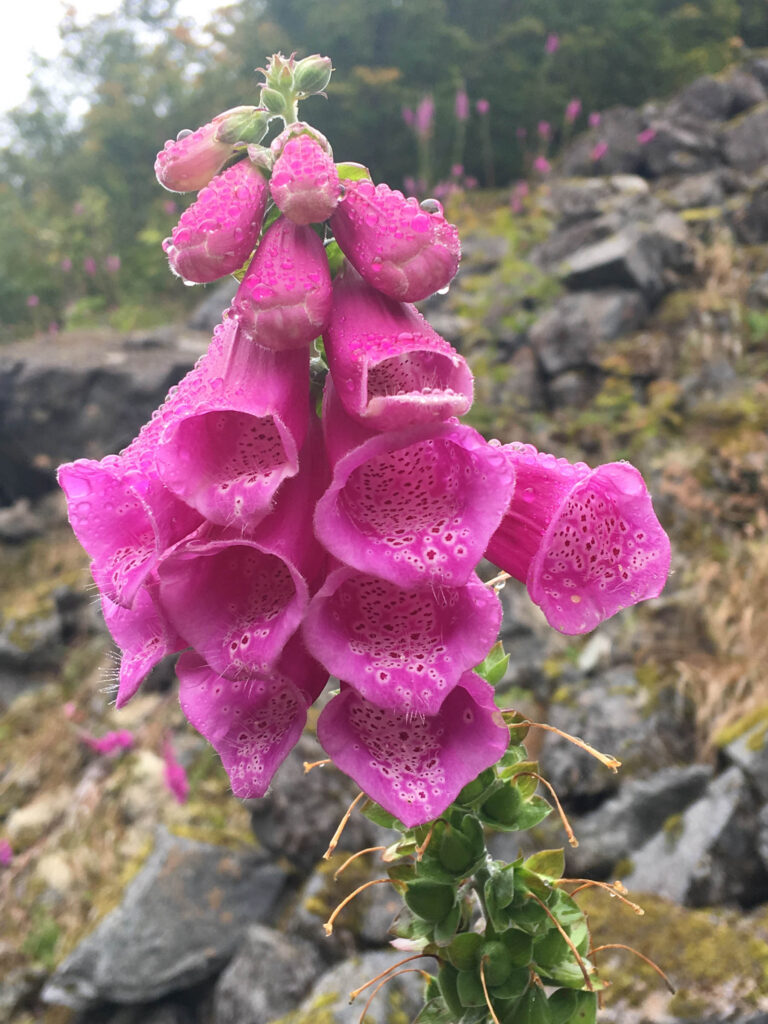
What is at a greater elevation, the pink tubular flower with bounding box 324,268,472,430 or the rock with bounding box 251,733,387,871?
the pink tubular flower with bounding box 324,268,472,430

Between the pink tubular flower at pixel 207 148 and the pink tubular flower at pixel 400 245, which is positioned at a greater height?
the pink tubular flower at pixel 207 148

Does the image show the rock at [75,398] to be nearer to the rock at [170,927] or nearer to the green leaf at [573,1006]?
the rock at [170,927]

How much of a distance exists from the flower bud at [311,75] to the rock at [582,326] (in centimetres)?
437

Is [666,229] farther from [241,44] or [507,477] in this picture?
[241,44]

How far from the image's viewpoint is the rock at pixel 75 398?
656cm

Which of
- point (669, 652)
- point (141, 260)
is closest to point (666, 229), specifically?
point (669, 652)

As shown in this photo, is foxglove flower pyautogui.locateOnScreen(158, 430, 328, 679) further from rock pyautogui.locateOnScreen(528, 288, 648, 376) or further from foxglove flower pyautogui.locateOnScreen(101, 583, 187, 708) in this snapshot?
rock pyautogui.locateOnScreen(528, 288, 648, 376)

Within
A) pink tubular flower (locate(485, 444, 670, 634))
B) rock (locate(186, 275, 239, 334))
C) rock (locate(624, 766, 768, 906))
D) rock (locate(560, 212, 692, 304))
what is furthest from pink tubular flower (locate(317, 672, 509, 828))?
rock (locate(186, 275, 239, 334))

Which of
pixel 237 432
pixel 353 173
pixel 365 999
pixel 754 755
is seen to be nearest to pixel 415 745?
pixel 237 432

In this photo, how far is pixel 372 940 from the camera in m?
2.29

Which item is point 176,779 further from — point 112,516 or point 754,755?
point 112,516

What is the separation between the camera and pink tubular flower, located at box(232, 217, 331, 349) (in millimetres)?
590

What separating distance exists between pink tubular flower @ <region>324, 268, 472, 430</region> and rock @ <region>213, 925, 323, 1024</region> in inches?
93.5

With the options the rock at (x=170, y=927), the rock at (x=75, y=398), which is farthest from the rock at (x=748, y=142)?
the rock at (x=170, y=927)
